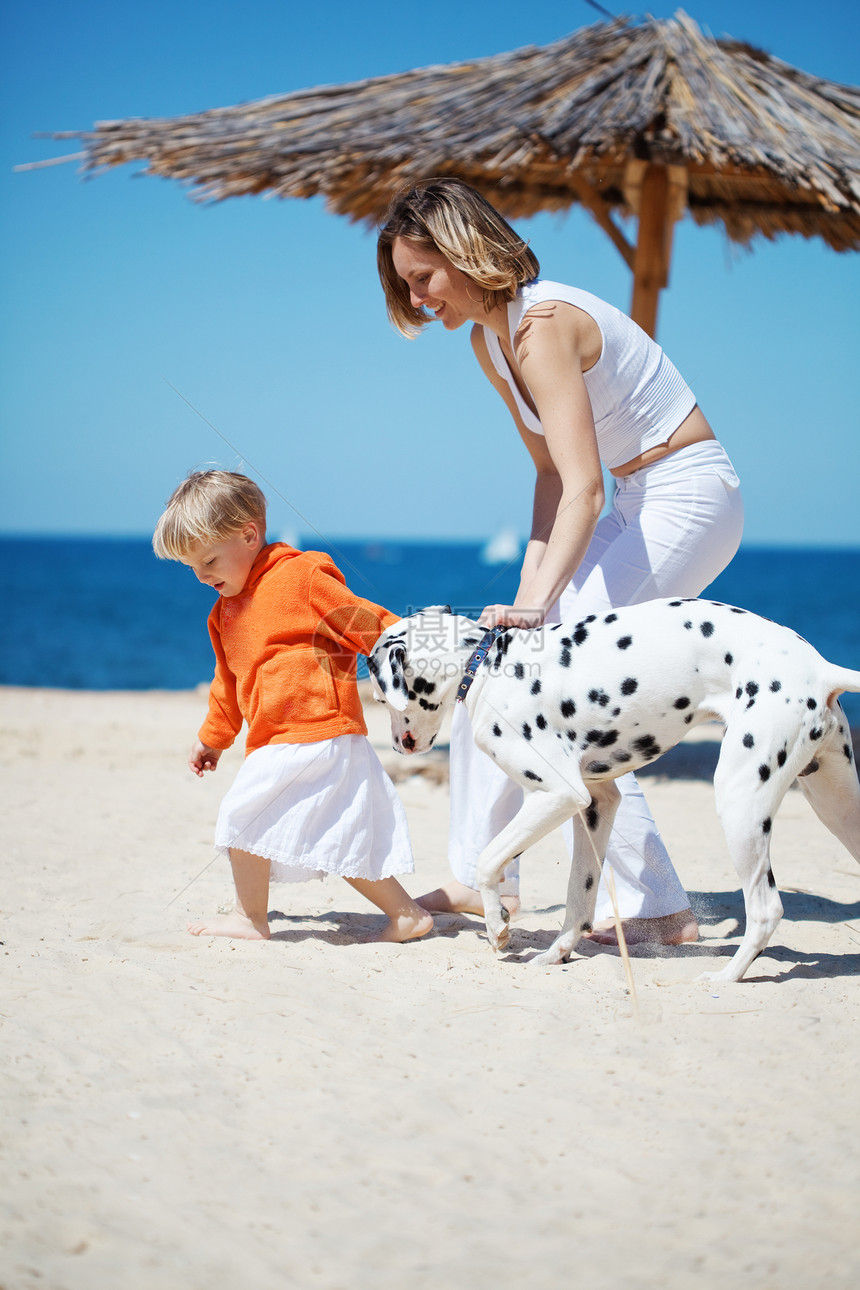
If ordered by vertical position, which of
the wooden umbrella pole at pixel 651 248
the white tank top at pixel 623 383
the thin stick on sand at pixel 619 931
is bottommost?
the thin stick on sand at pixel 619 931

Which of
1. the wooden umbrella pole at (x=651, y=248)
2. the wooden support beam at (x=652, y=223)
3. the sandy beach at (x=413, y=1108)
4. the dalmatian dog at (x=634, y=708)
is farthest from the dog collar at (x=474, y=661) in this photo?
the wooden support beam at (x=652, y=223)

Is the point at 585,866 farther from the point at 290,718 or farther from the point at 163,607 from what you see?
the point at 163,607

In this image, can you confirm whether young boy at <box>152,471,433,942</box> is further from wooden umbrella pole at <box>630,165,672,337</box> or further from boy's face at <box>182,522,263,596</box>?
wooden umbrella pole at <box>630,165,672,337</box>

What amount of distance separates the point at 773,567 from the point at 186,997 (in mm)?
73873

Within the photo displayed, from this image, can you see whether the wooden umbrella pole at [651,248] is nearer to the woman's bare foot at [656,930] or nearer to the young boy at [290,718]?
the young boy at [290,718]

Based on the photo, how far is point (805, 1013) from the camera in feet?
8.68

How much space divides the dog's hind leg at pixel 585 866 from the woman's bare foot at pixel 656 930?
31 cm

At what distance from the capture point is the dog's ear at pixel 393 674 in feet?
9.73

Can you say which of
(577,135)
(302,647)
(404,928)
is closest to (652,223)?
(577,135)

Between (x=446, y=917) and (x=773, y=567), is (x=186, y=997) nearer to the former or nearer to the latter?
(x=446, y=917)

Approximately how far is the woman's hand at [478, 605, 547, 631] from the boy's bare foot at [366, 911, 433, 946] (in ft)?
3.66

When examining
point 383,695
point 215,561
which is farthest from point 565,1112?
point 215,561

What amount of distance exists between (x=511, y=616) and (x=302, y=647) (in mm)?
758

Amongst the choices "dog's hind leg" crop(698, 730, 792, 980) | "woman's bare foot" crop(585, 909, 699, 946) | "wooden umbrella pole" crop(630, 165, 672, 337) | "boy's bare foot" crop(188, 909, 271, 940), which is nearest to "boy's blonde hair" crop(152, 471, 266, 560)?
"boy's bare foot" crop(188, 909, 271, 940)
